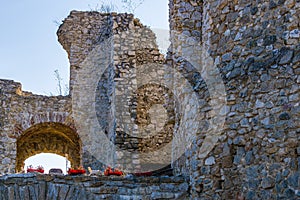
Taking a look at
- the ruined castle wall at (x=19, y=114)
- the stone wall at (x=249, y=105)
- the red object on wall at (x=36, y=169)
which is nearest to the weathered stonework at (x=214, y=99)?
the stone wall at (x=249, y=105)

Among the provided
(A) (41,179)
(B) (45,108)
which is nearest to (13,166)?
(B) (45,108)

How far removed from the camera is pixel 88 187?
7.50 metres

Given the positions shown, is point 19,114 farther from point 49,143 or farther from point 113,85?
point 113,85

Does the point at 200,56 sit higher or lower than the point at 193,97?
higher

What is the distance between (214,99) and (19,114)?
824 centimetres

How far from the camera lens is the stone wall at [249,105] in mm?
6078

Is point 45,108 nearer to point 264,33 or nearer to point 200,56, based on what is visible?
point 200,56

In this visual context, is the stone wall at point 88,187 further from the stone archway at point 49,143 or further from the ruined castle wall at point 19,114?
the stone archway at point 49,143

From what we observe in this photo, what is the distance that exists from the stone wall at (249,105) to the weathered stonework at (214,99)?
1 centimetres

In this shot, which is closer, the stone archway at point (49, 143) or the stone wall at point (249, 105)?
the stone wall at point (249, 105)

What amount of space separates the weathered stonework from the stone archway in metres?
2.59

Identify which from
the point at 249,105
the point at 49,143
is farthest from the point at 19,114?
the point at 249,105

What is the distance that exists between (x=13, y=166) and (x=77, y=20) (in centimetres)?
454

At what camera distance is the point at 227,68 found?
22.9 feet
